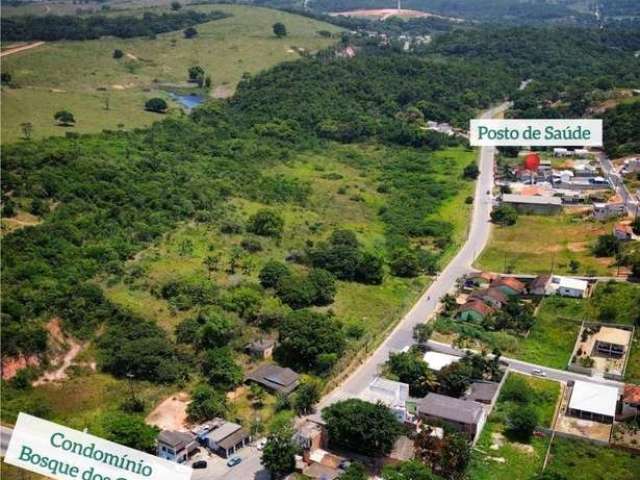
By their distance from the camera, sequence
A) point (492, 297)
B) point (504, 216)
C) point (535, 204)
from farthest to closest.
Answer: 1. point (535, 204)
2. point (504, 216)
3. point (492, 297)

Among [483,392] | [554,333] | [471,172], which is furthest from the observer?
[471,172]

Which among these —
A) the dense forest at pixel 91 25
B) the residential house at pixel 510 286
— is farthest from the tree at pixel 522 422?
the dense forest at pixel 91 25

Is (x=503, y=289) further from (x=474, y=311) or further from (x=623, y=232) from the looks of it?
(x=623, y=232)

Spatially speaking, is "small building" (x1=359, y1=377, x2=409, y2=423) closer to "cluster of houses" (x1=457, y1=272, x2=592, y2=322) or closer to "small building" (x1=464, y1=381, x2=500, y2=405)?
"small building" (x1=464, y1=381, x2=500, y2=405)

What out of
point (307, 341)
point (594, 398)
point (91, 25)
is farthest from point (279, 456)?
point (91, 25)

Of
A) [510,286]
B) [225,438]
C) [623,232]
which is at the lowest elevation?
[225,438]

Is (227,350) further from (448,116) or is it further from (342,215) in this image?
(448,116)

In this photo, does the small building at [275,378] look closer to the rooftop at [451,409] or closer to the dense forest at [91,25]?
the rooftop at [451,409]
